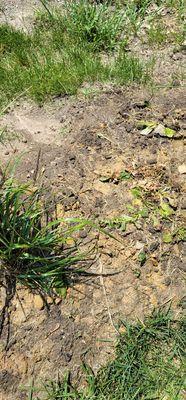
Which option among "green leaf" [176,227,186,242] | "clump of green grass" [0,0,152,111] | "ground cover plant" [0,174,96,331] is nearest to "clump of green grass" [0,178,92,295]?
"ground cover plant" [0,174,96,331]

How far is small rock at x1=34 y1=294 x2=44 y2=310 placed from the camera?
2467mm

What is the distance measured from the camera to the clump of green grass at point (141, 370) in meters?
2.28

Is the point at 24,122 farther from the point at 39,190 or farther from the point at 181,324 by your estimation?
the point at 181,324

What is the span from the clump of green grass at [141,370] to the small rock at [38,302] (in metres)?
0.40

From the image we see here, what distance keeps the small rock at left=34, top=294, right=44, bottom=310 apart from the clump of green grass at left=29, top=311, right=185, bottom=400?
15.6 inches

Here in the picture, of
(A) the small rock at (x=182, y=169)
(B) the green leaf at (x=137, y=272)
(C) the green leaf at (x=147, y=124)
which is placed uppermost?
(C) the green leaf at (x=147, y=124)

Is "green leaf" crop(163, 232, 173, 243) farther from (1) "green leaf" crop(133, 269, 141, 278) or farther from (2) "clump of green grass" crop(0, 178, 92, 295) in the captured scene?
(2) "clump of green grass" crop(0, 178, 92, 295)

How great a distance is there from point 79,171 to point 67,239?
52 centimetres

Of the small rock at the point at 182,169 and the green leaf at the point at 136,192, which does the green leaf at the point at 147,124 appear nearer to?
the small rock at the point at 182,169

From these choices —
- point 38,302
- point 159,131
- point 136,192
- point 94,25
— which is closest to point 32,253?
point 38,302

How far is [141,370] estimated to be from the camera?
2.33m

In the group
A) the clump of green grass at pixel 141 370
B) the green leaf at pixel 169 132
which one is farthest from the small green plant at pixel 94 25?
the clump of green grass at pixel 141 370

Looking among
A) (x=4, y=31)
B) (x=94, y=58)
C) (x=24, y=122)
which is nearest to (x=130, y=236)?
(x=24, y=122)

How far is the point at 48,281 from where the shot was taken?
251cm
